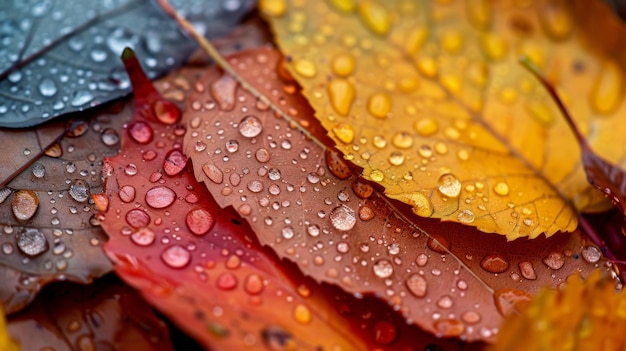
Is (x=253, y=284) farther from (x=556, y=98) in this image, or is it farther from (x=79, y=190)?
(x=556, y=98)

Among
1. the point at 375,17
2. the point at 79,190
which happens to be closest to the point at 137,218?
the point at 79,190

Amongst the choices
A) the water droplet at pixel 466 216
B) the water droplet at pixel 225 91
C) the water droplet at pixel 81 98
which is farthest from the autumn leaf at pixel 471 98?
the water droplet at pixel 81 98

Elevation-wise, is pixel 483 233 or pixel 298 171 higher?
pixel 298 171

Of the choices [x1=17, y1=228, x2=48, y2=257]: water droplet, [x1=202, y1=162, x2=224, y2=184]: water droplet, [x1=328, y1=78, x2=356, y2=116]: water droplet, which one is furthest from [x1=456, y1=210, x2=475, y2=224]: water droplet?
[x1=17, y1=228, x2=48, y2=257]: water droplet

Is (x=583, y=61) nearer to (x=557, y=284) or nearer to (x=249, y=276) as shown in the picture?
(x=557, y=284)

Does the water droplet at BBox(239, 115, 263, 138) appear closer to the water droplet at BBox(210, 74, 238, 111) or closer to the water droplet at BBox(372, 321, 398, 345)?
the water droplet at BBox(210, 74, 238, 111)

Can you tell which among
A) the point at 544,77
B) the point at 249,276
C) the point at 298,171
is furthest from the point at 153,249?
the point at 544,77

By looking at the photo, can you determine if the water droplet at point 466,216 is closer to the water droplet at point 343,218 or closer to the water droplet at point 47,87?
the water droplet at point 343,218
